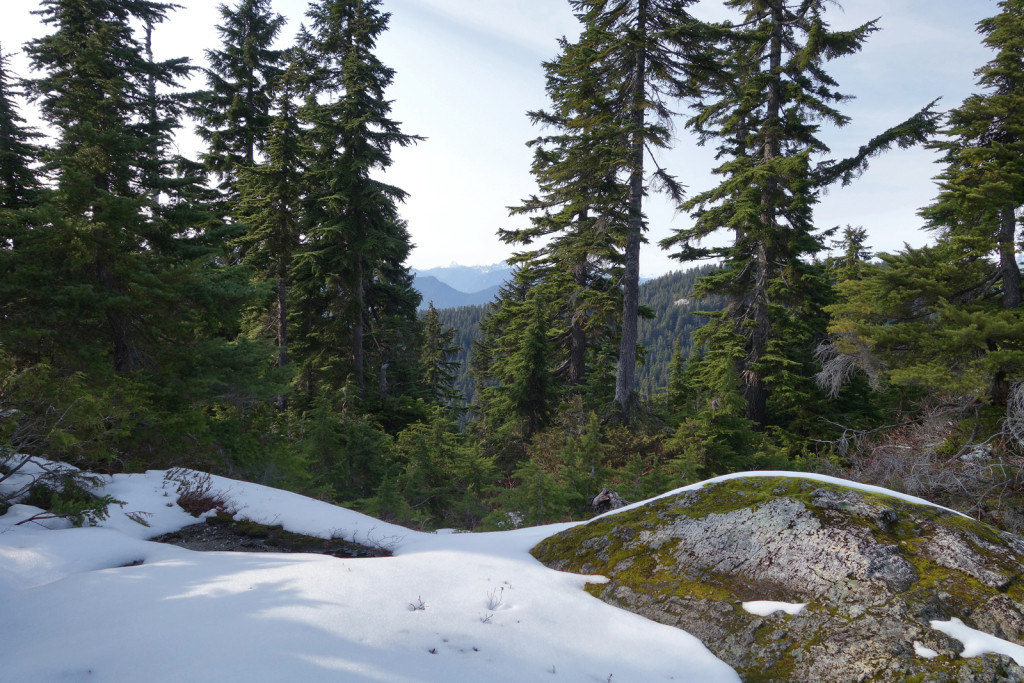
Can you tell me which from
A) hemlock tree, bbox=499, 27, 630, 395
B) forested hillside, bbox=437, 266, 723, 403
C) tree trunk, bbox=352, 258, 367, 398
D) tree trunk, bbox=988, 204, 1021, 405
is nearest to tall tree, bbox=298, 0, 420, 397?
tree trunk, bbox=352, 258, 367, 398

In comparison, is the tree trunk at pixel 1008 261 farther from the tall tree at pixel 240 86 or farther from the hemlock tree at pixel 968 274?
the tall tree at pixel 240 86

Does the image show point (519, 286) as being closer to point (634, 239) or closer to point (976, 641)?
point (634, 239)

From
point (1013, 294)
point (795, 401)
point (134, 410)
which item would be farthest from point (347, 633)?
point (795, 401)

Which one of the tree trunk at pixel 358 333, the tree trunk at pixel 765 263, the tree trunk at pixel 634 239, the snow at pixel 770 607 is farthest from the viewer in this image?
the tree trunk at pixel 358 333

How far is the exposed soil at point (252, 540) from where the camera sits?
4.62m

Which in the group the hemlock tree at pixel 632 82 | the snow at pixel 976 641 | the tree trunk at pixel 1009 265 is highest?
the hemlock tree at pixel 632 82

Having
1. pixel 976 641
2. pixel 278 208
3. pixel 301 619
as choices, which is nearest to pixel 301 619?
pixel 301 619

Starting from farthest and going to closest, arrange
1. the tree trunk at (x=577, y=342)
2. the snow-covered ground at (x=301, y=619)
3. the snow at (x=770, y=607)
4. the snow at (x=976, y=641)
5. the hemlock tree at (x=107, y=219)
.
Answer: the tree trunk at (x=577, y=342) → the hemlock tree at (x=107, y=219) → the snow at (x=770, y=607) → the snow at (x=976, y=641) → the snow-covered ground at (x=301, y=619)

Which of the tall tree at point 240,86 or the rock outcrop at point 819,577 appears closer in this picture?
the rock outcrop at point 819,577

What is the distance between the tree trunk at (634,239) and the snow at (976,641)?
11.7 meters

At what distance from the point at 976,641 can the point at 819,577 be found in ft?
2.70

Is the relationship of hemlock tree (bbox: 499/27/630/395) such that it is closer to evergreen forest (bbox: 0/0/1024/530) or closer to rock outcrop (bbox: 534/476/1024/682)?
evergreen forest (bbox: 0/0/1024/530)

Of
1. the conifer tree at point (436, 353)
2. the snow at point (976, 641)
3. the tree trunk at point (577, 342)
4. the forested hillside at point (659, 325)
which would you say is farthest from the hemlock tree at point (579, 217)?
the forested hillside at point (659, 325)

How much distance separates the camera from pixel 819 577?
11.0 ft
